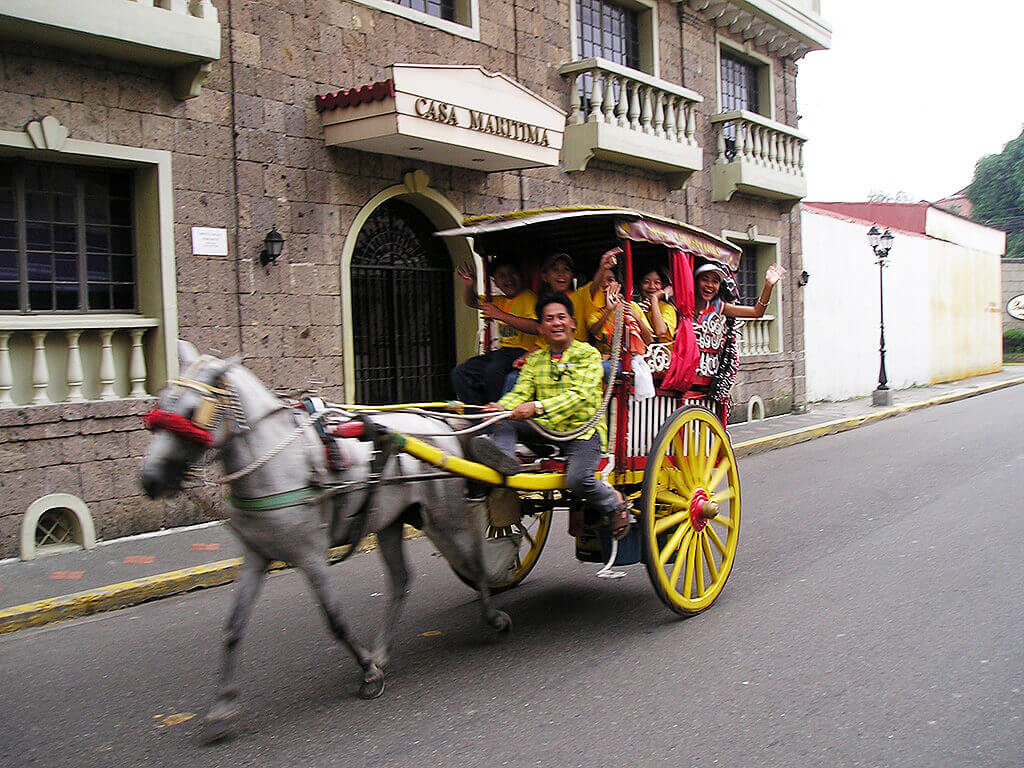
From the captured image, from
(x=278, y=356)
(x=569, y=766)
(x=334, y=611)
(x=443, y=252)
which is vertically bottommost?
(x=569, y=766)

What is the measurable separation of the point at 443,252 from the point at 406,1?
302 cm

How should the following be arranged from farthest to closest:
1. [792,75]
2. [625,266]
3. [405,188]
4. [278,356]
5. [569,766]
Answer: [792,75] → [405,188] → [278,356] → [625,266] → [569,766]

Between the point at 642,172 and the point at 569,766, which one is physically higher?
the point at 642,172

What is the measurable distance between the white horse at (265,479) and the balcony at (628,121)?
917cm

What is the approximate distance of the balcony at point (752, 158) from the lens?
16219 millimetres

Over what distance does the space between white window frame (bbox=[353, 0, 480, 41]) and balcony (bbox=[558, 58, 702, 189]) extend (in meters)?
1.77

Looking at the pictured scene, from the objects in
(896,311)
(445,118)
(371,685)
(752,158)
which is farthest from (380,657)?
(896,311)

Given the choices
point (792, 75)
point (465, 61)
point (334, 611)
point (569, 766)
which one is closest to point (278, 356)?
point (465, 61)

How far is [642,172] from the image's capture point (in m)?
14.6

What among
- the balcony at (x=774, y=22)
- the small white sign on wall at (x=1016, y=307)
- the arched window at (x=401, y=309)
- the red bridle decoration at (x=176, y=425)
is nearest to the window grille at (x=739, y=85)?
the balcony at (x=774, y=22)

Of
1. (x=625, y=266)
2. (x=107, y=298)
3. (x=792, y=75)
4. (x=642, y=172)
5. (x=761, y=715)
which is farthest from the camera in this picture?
(x=792, y=75)

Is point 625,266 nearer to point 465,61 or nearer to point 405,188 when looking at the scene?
point 405,188

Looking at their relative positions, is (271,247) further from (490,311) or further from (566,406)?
(566,406)

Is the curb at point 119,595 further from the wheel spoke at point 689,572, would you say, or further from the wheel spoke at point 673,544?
the wheel spoke at point 689,572
